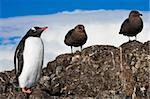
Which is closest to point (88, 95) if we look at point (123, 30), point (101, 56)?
point (101, 56)

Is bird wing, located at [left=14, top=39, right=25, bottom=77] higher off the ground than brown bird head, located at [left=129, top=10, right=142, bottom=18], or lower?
lower

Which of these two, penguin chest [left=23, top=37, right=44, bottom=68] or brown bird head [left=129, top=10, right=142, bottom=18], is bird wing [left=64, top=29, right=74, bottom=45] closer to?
brown bird head [left=129, top=10, right=142, bottom=18]

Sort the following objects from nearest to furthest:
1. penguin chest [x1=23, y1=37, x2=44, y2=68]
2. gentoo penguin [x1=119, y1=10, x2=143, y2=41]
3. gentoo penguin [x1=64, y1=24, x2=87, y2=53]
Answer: penguin chest [x1=23, y1=37, x2=44, y2=68]
gentoo penguin [x1=119, y1=10, x2=143, y2=41]
gentoo penguin [x1=64, y1=24, x2=87, y2=53]

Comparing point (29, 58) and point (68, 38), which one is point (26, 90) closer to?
point (29, 58)

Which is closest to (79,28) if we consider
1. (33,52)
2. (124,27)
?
(124,27)

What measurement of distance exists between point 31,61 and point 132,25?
13.7 ft

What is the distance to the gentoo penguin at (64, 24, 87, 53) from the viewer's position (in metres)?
9.84

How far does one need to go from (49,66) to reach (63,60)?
0.27m

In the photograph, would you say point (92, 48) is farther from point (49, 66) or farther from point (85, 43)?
point (85, 43)

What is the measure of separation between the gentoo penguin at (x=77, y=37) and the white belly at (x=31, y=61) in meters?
4.05

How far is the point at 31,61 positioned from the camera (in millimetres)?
5727

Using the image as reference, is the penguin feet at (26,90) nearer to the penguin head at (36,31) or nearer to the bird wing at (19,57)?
the bird wing at (19,57)

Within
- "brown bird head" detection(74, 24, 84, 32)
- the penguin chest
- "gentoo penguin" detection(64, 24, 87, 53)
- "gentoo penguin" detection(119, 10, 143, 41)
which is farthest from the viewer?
"brown bird head" detection(74, 24, 84, 32)

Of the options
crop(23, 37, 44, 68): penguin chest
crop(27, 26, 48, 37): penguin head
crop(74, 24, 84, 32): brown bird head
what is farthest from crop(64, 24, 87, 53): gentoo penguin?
crop(27, 26, 48, 37): penguin head
